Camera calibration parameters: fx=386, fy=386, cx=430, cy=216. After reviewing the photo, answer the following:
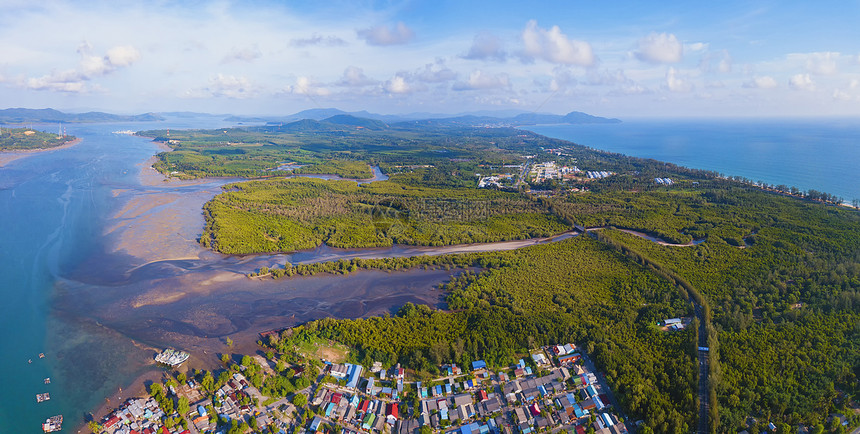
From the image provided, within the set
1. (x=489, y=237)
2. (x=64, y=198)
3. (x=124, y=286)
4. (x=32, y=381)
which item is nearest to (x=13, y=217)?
(x=64, y=198)

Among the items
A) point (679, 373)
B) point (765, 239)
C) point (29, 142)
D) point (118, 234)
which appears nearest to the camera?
point (679, 373)

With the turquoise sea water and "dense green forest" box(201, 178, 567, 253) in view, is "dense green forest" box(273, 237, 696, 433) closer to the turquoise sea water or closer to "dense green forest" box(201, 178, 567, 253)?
the turquoise sea water

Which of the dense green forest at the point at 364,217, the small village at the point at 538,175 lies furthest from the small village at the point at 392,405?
the small village at the point at 538,175

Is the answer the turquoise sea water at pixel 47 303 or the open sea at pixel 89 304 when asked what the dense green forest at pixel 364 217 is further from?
the turquoise sea water at pixel 47 303

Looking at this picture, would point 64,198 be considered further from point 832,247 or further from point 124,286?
point 832,247

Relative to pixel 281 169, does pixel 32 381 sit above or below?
below

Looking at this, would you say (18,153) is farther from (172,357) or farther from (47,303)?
(172,357)

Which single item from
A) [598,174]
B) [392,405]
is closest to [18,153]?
[392,405]
